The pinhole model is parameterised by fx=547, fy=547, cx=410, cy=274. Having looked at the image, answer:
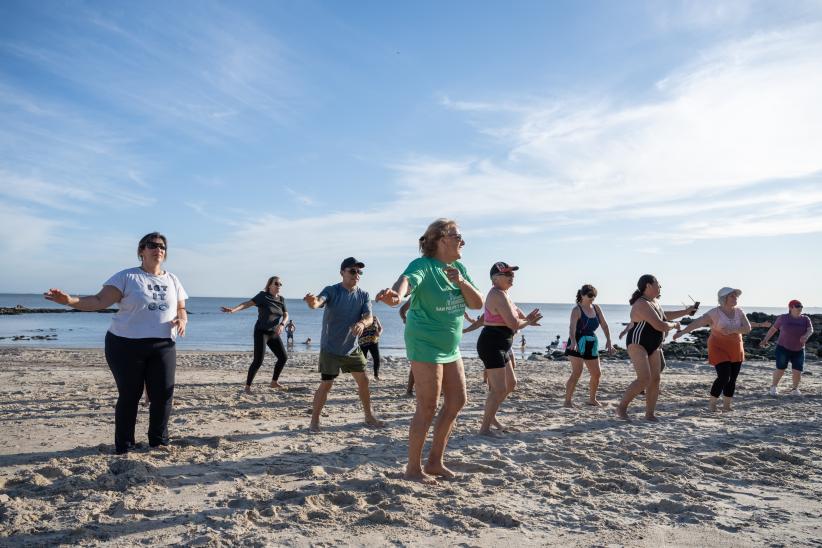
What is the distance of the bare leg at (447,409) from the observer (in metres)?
4.23

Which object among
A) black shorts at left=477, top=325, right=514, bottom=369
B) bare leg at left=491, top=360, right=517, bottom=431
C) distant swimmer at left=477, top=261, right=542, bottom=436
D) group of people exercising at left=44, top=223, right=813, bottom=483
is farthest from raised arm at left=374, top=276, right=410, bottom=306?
bare leg at left=491, top=360, right=517, bottom=431

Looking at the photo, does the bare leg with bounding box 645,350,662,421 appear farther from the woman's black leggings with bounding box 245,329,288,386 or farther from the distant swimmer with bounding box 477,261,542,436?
the woman's black leggings with bounding box 245,329,288,386

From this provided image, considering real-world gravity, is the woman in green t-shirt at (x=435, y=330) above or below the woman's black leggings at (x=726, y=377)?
above

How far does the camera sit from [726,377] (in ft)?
25.1

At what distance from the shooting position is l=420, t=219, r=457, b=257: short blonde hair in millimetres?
4238

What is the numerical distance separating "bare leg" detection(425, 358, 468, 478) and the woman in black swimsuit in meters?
3.56

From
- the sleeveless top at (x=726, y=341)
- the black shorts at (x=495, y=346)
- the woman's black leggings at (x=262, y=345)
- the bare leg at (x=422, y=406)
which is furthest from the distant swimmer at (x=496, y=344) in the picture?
the woman's black leggings at (x=262, y=345)

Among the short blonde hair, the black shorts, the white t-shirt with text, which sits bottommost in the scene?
the black shorts

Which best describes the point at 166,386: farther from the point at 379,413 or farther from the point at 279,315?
the point at 279,315

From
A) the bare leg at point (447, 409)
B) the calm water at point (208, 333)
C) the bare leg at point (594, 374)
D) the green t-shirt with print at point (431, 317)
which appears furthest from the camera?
the calm water at point (208, 333)

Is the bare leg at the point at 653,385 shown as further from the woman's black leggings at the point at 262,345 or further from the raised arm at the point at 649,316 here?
the woman's black leggings at the point at 262,345

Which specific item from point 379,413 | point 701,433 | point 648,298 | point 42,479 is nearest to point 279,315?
point 379,413

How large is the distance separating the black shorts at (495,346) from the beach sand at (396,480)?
2.68 ft

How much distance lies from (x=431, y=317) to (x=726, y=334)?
17.7 ft
